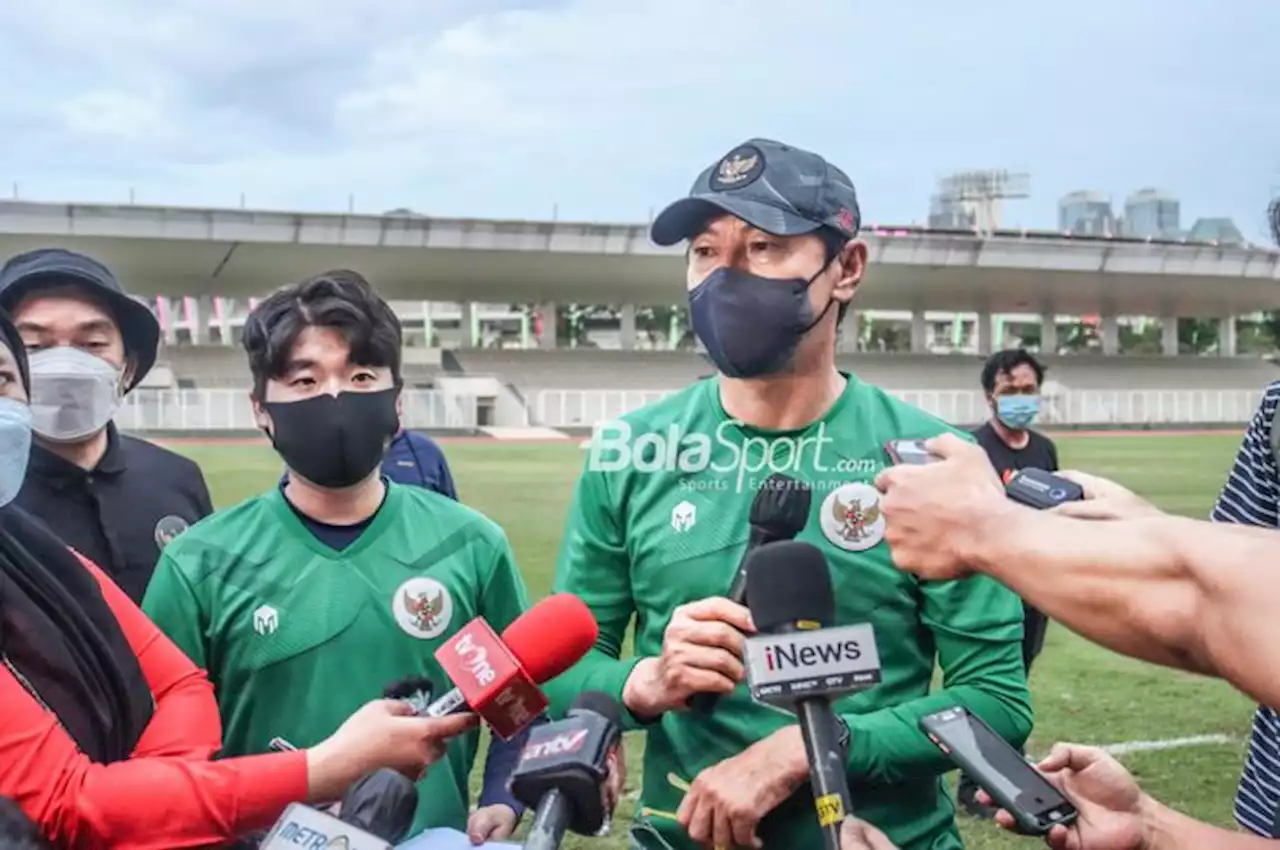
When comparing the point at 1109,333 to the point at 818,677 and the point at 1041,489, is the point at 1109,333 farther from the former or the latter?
the point at 818,677

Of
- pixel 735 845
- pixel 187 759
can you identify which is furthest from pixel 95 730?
pixel 735 845

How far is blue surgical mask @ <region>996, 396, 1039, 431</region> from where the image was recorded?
20.4 ft

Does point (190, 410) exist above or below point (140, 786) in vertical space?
below

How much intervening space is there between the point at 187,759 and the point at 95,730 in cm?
15

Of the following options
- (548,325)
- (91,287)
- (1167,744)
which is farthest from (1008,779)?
(548,325)

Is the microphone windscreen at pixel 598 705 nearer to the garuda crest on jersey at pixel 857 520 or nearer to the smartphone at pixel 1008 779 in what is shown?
the smartphone at pixel 1008 779

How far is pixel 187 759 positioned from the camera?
188 centimetres

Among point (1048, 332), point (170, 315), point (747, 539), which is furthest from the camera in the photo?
point (1048, 332)

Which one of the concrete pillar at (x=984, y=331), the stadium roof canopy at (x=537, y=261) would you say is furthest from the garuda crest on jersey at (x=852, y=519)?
the concrete pillar at (x=984, y=331)

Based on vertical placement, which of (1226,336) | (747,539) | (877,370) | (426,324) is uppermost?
(747,539)

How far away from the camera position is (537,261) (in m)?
35.6

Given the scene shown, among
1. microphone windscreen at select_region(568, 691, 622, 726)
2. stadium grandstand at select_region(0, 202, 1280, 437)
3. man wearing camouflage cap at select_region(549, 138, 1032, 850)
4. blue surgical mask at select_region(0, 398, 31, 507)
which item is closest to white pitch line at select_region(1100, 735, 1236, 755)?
man wearing camouflage cap at select_region(549, 138, 1032, 850)

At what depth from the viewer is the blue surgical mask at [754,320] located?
227cm

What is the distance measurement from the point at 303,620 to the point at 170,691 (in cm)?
38
